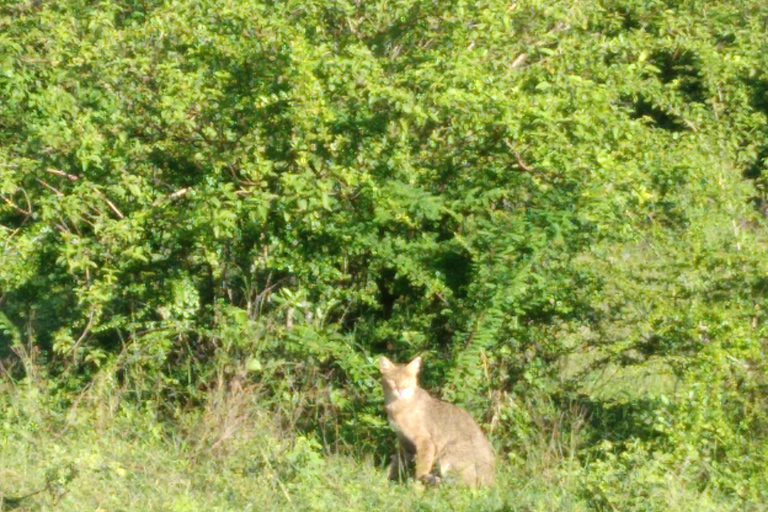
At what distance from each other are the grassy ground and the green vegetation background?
0.03 metres

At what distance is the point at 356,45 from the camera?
7875mm

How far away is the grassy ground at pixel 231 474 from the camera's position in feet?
21.2

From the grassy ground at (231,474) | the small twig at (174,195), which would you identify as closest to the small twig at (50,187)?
the small twig at (174,195)

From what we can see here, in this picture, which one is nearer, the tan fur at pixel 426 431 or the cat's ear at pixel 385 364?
the tan fur at pixel 426 431

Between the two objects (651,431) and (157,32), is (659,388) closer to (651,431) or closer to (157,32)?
(651,431)

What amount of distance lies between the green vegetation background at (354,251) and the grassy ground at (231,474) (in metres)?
0.03

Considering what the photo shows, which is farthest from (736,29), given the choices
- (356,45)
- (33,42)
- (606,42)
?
(33,42)

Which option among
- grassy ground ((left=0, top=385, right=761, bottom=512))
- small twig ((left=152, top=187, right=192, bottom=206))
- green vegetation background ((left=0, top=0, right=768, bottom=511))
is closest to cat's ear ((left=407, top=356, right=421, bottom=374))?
green vegetation background ((left=0, top=0, right=768, bottom=511))

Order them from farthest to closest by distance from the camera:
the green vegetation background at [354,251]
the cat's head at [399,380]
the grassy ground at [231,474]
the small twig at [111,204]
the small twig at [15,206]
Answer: the small twig at [15,206], the small twig at [111,204], the cat's head at [399,380], the green vegetation background at [354,251], the grassy ground at [231,474]

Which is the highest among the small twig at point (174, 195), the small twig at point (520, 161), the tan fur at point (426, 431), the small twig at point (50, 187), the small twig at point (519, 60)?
the small twig at point (519, 60)

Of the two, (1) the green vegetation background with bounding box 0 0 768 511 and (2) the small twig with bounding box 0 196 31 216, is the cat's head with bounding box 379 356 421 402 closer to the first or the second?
(1) the green vegetation background with bounding box 0 0 768 511

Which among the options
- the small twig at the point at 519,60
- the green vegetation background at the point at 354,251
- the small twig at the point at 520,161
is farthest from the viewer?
the small twig at the point at 519,60

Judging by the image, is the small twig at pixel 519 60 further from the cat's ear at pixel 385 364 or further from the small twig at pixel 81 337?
the small twig at pixel 81 337

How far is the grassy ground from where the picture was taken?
6.45 meters
